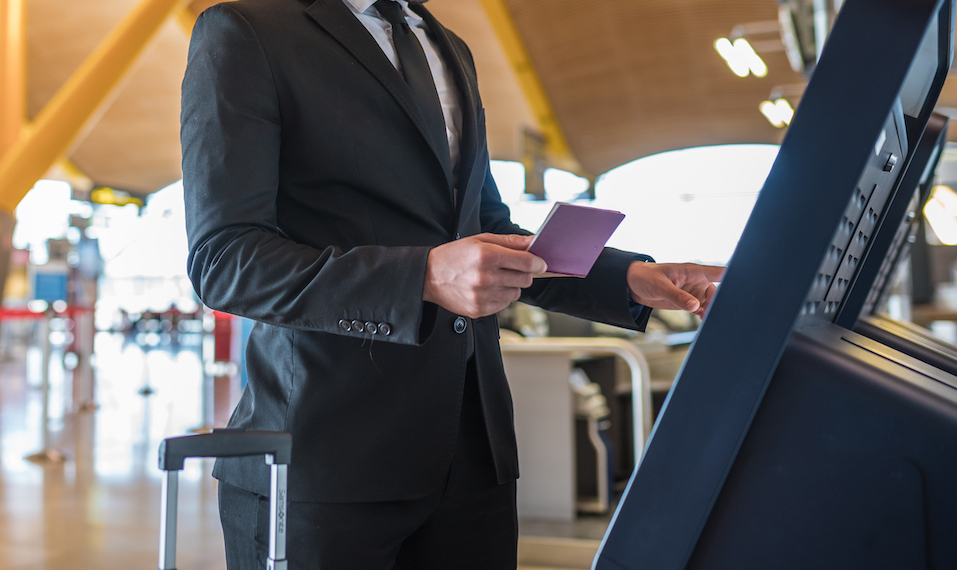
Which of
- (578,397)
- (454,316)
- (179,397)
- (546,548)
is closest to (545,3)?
(179,397)

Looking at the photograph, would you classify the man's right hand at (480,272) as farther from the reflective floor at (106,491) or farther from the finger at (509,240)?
the reflective floor at (106,491)

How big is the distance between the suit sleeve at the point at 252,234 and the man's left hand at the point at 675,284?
0.31 m

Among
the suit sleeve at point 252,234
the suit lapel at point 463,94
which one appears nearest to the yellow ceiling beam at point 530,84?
the suit lapel at point 463,94

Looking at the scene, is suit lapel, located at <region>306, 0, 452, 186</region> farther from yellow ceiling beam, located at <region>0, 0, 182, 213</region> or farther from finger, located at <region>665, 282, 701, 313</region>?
yellow ceiling beam, located at <region>0, 0, 182, 213</region>

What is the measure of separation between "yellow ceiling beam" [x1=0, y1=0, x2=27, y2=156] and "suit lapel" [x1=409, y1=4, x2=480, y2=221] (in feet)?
24.8

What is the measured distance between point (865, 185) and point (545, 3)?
48.6 ft

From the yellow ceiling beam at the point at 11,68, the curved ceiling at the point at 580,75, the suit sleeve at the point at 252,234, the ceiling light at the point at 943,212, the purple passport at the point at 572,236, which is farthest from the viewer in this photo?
the curved ceiling at the point at 580,75

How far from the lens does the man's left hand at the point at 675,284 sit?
849mm

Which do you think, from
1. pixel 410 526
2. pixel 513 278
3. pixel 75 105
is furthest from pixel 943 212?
pixel 75 105

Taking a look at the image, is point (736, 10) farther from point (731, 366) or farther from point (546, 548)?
point (731, 366)

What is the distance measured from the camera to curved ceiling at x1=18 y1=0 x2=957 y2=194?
571 inches

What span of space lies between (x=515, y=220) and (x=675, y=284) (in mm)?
4906

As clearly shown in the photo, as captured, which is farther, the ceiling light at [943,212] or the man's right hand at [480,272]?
the ceiling light at [943,212]

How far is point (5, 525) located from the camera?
3.76 meters
